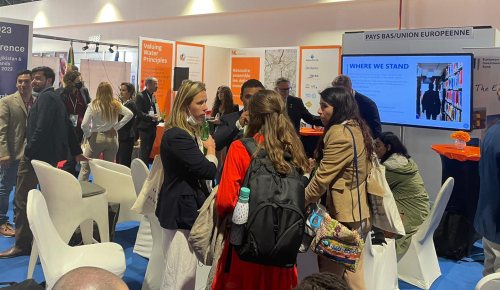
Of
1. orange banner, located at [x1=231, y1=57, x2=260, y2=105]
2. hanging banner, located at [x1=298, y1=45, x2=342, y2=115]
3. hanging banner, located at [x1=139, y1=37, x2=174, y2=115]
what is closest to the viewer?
hanging banner, located at [x1=139, y1=37, x2=174, y2=115]

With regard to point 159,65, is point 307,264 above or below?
below

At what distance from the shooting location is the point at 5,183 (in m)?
4.34

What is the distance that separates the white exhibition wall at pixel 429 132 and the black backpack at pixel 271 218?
3.62 metres

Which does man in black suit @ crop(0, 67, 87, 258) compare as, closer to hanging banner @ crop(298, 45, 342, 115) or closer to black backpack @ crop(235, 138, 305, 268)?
black backpack @ crop(235, 138, 305, 268)

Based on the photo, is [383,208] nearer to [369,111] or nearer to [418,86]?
[369,111]

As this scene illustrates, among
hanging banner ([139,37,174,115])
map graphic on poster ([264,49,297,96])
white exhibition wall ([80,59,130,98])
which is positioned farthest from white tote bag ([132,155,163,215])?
white exhibition wall ([80,59,130,98])

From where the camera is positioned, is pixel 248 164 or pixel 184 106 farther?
pixel 184 106

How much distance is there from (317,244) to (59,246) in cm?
130

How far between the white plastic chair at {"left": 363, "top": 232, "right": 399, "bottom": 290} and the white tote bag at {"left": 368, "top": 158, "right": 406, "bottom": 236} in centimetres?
14

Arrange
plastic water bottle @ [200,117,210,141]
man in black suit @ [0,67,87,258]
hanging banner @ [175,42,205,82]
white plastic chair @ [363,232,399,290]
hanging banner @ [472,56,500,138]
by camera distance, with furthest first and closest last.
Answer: hanging banner @ [175,42,205,82] → hanging banner @ [472,56,500,138] → man in black suit @ [0,67,87,258] → white plastic chair @ [363,232,399,290] → plastic water bottle @ [200,117,210,141]

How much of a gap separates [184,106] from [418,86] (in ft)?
11.5

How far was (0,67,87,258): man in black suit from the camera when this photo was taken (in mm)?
3688

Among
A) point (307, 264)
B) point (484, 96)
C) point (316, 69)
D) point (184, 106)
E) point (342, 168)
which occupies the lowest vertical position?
point (307, 264)

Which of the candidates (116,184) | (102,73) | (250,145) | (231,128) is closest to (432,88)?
(231,128)
